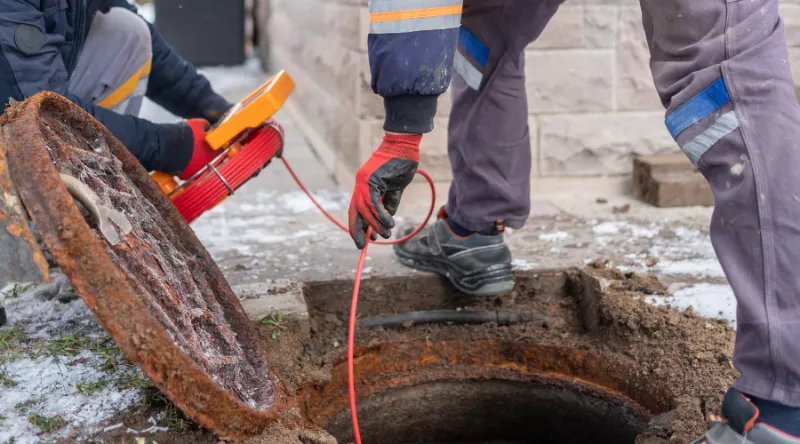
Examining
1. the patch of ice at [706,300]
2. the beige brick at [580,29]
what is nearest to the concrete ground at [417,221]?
the patch of ice at [706,300]

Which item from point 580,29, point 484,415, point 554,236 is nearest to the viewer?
point 484,415

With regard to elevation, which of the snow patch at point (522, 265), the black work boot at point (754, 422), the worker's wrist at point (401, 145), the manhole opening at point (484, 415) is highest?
the worker's wrist at point (401, 145)

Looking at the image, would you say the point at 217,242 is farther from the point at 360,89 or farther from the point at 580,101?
the point at 580,101

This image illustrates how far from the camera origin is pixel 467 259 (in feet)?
7.70

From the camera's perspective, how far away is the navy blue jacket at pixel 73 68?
1.88 meters

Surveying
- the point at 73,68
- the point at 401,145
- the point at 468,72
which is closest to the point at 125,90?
the point at 73,68

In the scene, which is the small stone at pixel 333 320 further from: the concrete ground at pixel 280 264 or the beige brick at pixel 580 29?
the beige brick at pixel 580 29

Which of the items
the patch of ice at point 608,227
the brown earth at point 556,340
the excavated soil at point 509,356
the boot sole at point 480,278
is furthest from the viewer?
the patch of ice at point 608,227

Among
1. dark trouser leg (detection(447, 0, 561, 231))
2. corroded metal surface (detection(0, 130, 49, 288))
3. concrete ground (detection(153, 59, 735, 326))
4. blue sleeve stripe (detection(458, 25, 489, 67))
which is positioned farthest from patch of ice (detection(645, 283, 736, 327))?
corroded metal surface (detection(0, 130, 49, 288))

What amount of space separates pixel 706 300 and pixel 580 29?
65.4 inches

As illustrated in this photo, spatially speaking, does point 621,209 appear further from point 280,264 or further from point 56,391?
point 56,391

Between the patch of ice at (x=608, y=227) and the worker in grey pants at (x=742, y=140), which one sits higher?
the worker in grey pants at (x=742, y=140)

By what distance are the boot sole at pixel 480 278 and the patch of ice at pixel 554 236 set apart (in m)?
0.53

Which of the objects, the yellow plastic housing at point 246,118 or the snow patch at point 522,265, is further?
the snow patch at point 522,265
